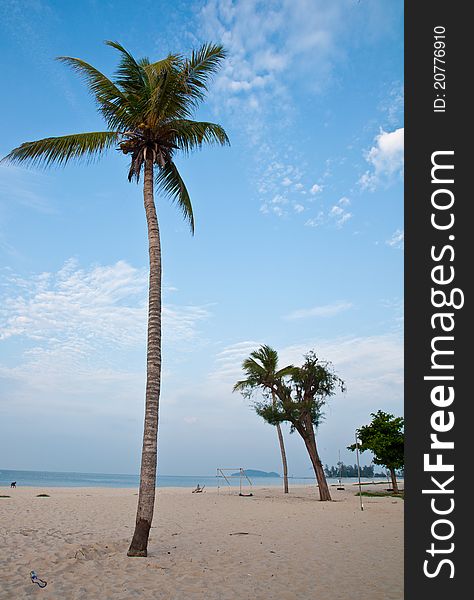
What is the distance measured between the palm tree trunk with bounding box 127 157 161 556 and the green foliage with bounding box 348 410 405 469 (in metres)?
21.1

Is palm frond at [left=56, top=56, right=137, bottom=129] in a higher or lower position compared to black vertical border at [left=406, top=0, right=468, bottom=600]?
higher

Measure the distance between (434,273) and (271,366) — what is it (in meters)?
24.6

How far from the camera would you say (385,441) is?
1080 inches

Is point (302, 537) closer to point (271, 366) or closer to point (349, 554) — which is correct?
point (349, 554)

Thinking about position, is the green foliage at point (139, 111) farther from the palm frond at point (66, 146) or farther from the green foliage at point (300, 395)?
the green foliage at point (300, 395)

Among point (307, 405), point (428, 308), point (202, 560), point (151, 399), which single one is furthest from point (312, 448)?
point (428, 308)

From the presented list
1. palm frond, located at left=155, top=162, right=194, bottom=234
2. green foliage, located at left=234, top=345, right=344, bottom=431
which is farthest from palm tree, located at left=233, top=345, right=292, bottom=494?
palm frond, located at left=155, top=162, right=194, bottom=234

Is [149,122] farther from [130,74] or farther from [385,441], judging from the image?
[385,441]

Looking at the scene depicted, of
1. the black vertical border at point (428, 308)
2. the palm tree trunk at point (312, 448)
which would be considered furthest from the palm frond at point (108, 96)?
the palm tree trunk at point (312, 448)

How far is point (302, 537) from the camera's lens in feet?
38.4

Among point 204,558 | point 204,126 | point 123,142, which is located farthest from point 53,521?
point 204,126

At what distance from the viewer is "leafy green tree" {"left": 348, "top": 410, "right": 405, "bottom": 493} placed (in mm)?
27422

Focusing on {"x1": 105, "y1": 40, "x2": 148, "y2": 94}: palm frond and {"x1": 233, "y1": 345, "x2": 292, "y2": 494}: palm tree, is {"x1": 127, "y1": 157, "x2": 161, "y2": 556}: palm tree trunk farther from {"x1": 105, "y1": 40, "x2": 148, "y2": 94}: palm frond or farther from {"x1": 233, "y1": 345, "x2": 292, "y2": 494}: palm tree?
{"x1": 233, "y1": 345, "x2": 292, "y2": 494}: palm tree

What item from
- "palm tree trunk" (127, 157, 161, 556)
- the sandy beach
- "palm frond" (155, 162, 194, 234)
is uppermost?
"palm frond" (155, 162, 194, 234)
